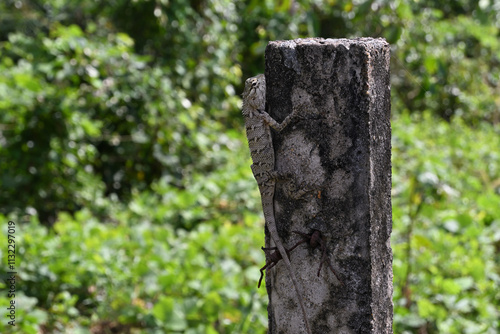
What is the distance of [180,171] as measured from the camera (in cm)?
612

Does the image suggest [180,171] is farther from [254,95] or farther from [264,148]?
[264,148]

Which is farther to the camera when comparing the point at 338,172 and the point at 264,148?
the point at 264,148

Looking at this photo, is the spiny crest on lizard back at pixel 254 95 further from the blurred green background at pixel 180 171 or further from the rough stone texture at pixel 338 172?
the blurred green background at pixel 180 171

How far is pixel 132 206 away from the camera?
195 inches

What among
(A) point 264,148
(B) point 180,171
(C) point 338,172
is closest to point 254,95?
(A) point 264,148

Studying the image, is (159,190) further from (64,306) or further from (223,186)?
(64,306)

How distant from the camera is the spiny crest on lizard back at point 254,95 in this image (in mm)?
1750

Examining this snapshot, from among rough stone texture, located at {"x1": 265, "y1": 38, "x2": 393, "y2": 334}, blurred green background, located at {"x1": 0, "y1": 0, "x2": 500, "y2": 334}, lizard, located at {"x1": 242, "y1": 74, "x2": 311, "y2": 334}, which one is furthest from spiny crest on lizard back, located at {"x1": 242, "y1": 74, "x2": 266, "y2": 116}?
blurred green background, located at {"x1": 0, "y1": 0, "x2": 500, "y2": 334}

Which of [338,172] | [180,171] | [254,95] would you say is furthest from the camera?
[180,171]

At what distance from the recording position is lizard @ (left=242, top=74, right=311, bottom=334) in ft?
4.58

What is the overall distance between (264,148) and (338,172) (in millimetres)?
431

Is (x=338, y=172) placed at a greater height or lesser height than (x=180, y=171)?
lesser

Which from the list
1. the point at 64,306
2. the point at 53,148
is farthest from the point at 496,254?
the point at 53,148

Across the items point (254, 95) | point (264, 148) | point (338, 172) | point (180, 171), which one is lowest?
point (338, 172)
